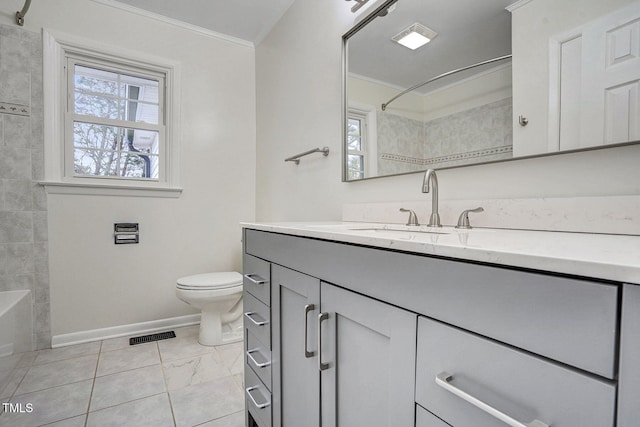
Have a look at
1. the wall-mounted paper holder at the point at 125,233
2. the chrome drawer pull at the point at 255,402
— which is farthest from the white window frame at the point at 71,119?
the chrome drawer pull at the point at 255,402

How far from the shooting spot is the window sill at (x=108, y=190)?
2.09m

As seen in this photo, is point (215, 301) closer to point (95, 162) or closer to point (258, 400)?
point (258, 400)

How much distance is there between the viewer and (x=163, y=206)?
8.05 feet

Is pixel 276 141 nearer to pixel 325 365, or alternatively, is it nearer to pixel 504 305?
pixel 325 365

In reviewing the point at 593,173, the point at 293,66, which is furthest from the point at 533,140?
the point at 293,66

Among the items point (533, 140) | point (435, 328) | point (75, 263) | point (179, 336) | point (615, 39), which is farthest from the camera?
point (179, 336)

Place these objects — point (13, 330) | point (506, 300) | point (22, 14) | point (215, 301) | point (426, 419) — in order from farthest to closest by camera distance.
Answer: point (215, 301) < point (22, 14) < point (13, 330) < point (426, 419) < point (506, 300)

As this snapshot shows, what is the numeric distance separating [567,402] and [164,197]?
2.60 meters

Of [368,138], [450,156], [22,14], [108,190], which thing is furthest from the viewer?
[108,190]

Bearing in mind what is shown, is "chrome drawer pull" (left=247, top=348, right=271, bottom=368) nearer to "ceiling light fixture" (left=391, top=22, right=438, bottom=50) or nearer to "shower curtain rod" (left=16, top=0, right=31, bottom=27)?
"ceiling light fixture" (left=391, top=22, right=438, bottom=50)

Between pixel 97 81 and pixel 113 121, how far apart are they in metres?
0.31

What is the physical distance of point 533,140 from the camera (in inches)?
37.1

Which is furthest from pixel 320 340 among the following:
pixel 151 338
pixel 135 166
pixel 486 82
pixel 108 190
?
pixel 135 166

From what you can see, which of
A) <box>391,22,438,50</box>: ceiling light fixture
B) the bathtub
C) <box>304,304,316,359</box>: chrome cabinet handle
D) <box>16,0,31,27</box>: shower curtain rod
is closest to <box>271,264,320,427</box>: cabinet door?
<box>304,304,316,359</box>: chrome cabinet handle
